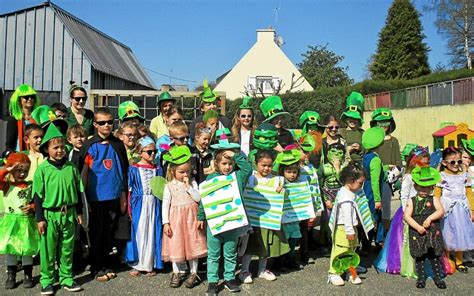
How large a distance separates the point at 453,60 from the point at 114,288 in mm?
43235

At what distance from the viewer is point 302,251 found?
5.95 m

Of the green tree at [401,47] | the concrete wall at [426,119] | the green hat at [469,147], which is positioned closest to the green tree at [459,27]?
the green tree at [401,47]

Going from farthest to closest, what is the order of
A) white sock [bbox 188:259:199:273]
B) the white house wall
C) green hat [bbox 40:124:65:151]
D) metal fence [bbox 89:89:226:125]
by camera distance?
1. the white house wall
2. metal fence [bbox 89:89:226:125]
3. white sock [bbox 188:259:199:273]
4. green hat [bbox 40:124:65:151]

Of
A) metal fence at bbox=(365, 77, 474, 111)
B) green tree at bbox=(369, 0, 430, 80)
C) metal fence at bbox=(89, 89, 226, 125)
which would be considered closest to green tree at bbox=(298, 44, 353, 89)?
green tree at bbox=(369, 0, 430, 80)

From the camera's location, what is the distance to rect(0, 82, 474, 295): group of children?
15.7 feet

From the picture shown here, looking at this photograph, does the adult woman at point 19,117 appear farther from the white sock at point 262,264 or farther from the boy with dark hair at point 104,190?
the white sock at point 262,264

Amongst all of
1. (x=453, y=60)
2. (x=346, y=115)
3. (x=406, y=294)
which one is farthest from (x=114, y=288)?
(x=453, y=60)

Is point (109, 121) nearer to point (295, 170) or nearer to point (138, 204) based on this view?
point (138, 204)

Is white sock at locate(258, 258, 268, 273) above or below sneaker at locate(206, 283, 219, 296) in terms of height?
above

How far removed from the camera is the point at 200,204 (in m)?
4.91

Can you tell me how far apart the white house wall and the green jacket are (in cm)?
1699

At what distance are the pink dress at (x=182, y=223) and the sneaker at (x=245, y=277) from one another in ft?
1.52

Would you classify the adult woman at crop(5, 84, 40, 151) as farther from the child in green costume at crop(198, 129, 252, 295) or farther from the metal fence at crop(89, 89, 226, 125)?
the metal fence at crop(89, 89, 226, 125)

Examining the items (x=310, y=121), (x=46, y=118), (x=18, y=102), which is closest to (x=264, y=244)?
(x=310, y=121)
